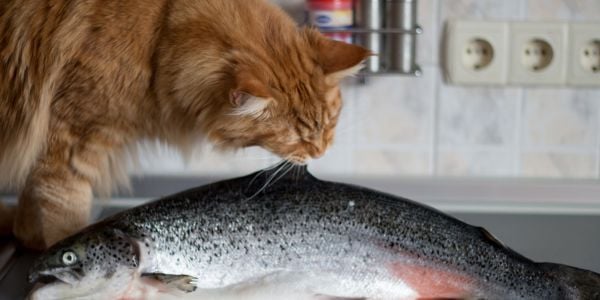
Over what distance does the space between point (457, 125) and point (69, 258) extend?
0.88 meters

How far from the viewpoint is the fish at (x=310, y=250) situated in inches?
38.1

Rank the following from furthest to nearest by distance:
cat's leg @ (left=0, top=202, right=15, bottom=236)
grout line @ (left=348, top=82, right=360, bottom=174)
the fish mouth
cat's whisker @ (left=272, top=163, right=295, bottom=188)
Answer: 1. grout line @ (left=348, top=82, right=360, bottom=174)
2. cat's leg @ (left=0, top=202, right=15, bottom=236)
3. cat's whisker @ (left=272, top=163, right=295, bottom=188)
4. the fish mouth

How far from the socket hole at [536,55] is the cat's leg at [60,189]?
83 centimetres

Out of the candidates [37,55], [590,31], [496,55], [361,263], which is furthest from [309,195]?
[590,31]

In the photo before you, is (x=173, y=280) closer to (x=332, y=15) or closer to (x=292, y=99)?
(x=292, y=99)

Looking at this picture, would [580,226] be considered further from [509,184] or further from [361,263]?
[361,263]

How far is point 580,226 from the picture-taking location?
52.2 inches

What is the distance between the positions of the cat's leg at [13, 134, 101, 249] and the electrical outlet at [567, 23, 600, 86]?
0.89 m

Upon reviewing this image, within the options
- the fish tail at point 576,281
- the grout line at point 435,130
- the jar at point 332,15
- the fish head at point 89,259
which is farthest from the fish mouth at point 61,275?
the grout line at point 435,130

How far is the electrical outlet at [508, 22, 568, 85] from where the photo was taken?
155cm

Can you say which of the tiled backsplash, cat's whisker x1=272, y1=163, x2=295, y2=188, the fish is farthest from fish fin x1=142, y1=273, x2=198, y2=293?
the tiled backsplash

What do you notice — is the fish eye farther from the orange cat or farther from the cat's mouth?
the cat's mouth

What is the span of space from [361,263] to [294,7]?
0.68 metres

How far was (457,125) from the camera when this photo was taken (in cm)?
161
